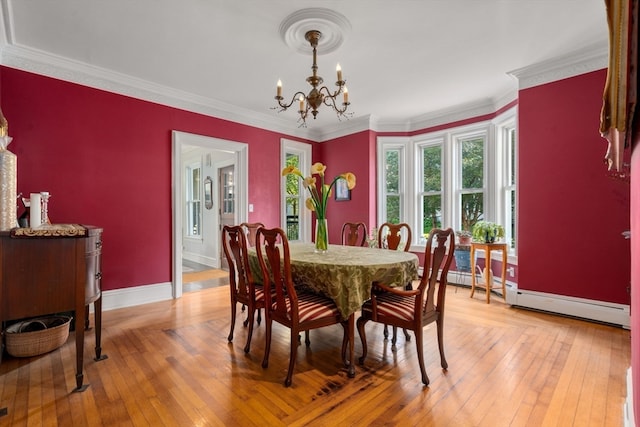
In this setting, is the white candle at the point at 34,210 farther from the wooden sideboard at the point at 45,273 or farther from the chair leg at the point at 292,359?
the chair leg at the point at 292,359

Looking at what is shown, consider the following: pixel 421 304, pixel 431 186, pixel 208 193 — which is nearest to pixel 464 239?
pixel 431 186

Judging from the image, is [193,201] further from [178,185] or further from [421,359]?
[421,359]

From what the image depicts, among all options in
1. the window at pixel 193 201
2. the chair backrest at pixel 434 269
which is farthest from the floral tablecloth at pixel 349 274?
the window at pixel 193 201

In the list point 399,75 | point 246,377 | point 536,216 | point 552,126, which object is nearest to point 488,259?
point 536,216

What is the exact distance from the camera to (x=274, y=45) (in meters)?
2.90

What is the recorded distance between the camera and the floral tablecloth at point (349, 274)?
2.05 m

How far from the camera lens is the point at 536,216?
3.42 m

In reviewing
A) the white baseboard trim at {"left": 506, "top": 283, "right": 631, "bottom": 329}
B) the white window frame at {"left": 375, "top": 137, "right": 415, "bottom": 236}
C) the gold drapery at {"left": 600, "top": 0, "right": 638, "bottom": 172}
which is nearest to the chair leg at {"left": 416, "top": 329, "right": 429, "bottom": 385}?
the gold drapery at {"left": 600, "top": 0, "right": 638, "bottom": 172}

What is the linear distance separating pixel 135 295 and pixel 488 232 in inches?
169

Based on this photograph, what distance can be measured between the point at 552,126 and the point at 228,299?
4168 mm

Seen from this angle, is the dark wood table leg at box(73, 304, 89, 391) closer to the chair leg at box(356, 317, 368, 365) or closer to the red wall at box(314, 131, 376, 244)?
the chair leg at box(356, 317, 368, 365)

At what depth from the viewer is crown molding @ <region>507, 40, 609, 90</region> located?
2.96m

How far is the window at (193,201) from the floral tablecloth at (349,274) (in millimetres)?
5289

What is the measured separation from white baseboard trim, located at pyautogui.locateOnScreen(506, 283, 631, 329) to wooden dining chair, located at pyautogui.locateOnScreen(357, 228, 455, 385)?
1.93m
